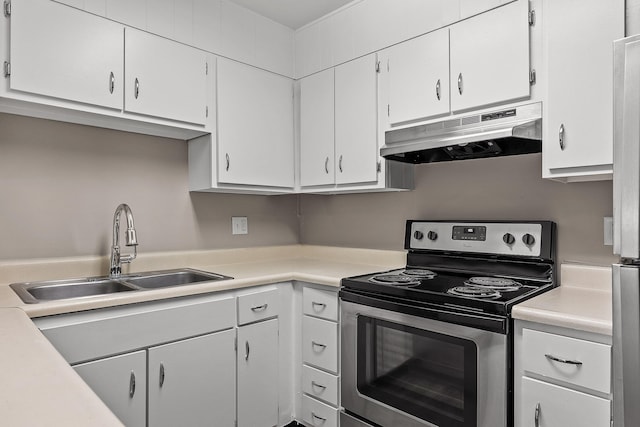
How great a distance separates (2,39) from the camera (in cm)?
159

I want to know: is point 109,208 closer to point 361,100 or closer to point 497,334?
point 361,100

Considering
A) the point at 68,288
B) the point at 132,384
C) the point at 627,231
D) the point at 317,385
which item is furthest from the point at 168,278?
the point at 627,231

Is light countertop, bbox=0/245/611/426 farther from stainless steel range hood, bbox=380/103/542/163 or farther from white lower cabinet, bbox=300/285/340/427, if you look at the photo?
stainless steel range hood, bbox=380/103/542/163

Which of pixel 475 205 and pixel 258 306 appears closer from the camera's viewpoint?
pixel 258 306

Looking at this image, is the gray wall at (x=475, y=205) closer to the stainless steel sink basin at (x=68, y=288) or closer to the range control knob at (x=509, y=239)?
the range control knob at (x=509, y=239)

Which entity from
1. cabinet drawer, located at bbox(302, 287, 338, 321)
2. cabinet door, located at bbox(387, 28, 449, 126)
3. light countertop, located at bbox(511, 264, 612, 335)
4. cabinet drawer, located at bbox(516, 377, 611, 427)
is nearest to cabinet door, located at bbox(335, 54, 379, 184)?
cabinet door, located at bbox(387, 28, 449, 126)

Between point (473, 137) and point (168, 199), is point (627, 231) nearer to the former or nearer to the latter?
point (473, 137)

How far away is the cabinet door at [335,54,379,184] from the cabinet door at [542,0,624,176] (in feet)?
2.85

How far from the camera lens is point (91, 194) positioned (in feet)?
6.82

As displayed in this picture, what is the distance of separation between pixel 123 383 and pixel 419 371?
3.83 feet

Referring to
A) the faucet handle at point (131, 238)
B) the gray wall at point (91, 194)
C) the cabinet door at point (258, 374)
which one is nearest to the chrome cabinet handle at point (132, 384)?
Result: the cabinet door at point (258, 374)

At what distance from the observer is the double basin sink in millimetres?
1821

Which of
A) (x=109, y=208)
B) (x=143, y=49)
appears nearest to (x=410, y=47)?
(x=143, y=49)

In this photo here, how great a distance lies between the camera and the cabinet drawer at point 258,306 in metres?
1.97
